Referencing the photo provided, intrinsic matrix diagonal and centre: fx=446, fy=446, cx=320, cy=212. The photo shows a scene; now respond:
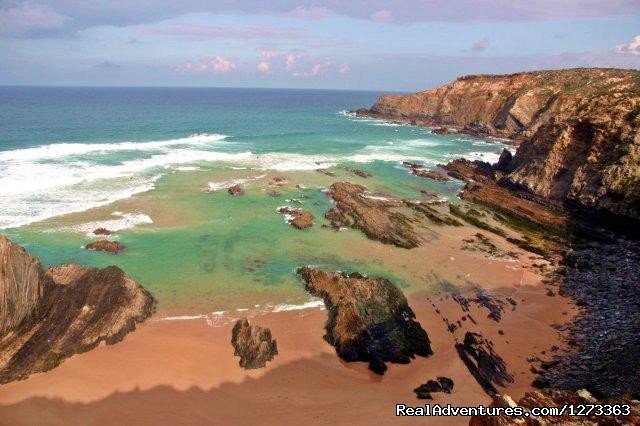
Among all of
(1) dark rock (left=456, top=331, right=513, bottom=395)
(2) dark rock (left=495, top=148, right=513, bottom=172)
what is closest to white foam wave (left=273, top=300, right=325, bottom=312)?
(1) dark rock (left=456, top=331, right=513, bottom=395)

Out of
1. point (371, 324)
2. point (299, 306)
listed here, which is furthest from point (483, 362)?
point (299, 306)

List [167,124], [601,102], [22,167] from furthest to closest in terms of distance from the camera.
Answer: [167,124] → [22,167] → [601,102]

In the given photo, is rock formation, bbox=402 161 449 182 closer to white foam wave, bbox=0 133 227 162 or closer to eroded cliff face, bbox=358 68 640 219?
eroded cliff face, bbox=358 68 640 219

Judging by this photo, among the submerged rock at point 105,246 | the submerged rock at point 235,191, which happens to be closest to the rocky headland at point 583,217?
the submerged rock at point 235,191

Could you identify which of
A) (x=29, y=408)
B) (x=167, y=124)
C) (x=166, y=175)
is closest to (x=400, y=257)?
(x=29, y=408)

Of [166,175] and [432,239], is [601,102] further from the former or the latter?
[166,175]

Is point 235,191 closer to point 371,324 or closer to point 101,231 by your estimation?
point 101,231
